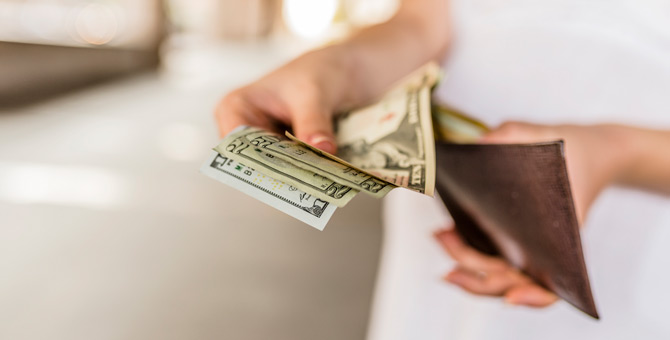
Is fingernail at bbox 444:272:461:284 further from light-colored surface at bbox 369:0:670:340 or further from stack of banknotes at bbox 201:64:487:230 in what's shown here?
stack of banknotes at bbox 201:64:487:230

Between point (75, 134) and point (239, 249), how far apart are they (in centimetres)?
142

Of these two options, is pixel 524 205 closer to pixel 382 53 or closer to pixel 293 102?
pixel 293 102

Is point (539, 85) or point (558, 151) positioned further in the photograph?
point (539, 85)

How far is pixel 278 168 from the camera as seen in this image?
0.53 metres

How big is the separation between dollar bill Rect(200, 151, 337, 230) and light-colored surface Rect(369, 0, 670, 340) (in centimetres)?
34

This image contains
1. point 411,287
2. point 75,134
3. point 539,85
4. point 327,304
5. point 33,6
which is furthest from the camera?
point 33,6

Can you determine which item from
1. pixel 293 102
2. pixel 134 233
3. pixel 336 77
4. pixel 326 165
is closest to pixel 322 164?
pixel 326 165

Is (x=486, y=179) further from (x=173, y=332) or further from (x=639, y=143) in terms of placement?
(x=173, y=332)

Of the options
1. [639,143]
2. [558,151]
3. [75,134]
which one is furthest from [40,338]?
[75,134]

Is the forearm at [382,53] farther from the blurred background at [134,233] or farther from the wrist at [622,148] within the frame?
the blurred background at [134,233]

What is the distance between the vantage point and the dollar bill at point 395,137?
1.96ft

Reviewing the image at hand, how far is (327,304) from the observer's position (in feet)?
3.70

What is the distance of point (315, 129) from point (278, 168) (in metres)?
0.09

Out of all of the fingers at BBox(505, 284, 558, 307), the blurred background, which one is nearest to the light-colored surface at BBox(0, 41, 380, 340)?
the blurred background
